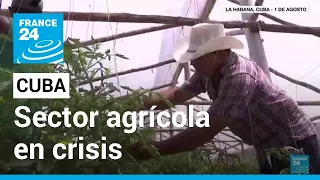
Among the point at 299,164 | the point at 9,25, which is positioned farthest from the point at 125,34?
the point at 299,164

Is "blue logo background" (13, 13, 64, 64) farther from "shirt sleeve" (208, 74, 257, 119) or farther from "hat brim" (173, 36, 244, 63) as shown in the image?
"shirt sleeve" (208, 74, 257, 119)

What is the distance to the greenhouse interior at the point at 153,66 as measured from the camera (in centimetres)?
111

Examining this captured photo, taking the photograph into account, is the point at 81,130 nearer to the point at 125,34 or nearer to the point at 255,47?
the point at 125,34

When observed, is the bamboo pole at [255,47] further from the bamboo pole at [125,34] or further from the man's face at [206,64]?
the bamboo pole at [125,34]

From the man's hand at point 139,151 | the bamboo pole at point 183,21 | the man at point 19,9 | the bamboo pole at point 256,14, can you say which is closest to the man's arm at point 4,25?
the man at point 19,9

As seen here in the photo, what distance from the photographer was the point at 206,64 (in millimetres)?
1416

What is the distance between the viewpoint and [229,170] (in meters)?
1.33

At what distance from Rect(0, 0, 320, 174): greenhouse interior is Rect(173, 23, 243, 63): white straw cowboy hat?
3cm

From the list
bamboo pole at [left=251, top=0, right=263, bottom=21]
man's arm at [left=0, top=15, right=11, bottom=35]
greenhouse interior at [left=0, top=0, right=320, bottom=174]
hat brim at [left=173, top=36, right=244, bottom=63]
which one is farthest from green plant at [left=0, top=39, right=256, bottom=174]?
bamboo pole at [left=251, top=0, right=263, bottom=21]

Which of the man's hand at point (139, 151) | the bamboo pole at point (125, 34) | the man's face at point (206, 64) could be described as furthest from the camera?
the man's face at point (206, 64)

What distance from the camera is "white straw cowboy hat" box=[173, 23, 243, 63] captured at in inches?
54.9

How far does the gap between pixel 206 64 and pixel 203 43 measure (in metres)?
0.07

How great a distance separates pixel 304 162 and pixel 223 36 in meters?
0.51

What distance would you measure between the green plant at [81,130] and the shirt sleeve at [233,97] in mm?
189
